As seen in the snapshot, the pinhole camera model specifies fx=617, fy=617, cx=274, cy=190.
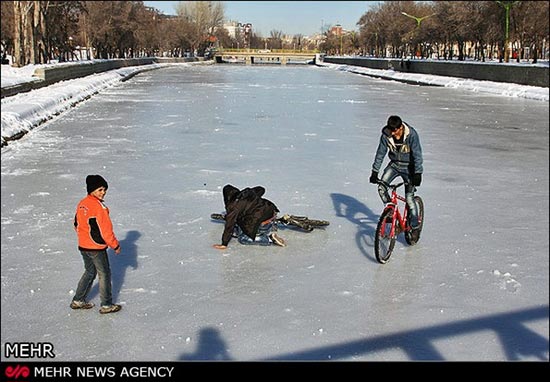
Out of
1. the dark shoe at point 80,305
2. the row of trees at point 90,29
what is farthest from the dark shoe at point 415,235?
the row of trees at point 90,29

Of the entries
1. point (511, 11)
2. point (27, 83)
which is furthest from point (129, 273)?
point (511, 11)

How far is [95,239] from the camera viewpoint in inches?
170

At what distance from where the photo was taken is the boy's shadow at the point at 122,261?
4.96 m

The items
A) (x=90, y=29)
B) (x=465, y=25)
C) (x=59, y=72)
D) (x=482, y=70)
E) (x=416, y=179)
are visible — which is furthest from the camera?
(x=90, y=29)

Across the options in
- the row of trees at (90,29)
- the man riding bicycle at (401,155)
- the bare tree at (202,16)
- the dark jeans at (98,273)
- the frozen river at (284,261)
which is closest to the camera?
the frozen river at (284,261)

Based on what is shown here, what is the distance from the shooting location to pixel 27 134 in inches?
577

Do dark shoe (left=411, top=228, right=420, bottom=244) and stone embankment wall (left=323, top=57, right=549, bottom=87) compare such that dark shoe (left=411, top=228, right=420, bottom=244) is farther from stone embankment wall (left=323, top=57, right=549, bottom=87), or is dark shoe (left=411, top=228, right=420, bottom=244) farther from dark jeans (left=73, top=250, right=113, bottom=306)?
stone embankment wall (left=323, top=57, right=549, bottom=87)

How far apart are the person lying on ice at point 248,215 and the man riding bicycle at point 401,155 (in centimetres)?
112

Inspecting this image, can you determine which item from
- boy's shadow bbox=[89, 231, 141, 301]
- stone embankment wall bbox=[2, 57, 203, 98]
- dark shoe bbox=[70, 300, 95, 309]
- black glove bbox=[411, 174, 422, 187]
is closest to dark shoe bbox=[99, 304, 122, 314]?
dark shoe bbox=[70, 300, 95, 309]

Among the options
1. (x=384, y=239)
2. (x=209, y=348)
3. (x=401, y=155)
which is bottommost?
(x=209, y=348)

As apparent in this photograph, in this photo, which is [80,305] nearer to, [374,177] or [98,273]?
[98,273]

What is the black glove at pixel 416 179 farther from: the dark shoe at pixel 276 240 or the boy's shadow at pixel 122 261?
the boy's shadow at pixel 122 261
